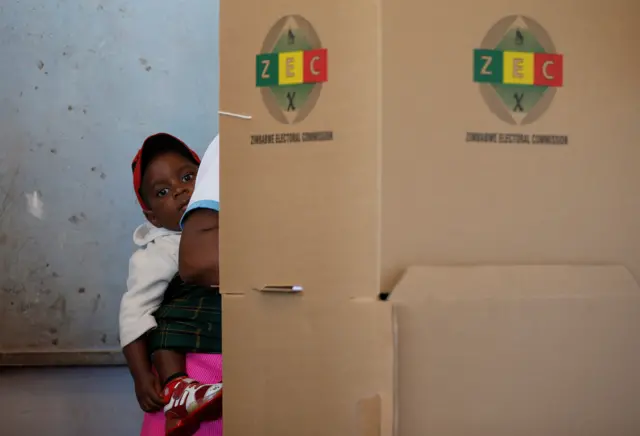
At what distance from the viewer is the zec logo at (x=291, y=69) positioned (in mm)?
735

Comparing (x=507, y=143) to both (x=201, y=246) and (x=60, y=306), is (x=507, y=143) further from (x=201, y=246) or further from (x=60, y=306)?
(x=60, y=306)

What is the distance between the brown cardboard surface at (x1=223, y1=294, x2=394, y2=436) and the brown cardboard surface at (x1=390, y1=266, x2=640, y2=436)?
30mm

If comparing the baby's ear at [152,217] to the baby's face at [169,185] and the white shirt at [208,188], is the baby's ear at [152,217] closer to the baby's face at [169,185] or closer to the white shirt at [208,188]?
the baby's face at [169,185]

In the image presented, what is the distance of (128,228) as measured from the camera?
149 centimetres

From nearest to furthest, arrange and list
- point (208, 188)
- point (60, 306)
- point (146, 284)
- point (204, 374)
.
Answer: point (208, 188), point (204, 374), point (146, 284), point (60, 306)

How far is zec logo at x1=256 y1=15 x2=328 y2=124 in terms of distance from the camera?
73cm

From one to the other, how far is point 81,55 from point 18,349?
0.74 meters

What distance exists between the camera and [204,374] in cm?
Answer: 105

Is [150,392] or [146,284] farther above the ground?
[146,284]

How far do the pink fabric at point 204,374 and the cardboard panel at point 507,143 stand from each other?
1.52 ft

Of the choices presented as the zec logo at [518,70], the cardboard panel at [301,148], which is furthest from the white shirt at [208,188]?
the zec logo at [518,70]

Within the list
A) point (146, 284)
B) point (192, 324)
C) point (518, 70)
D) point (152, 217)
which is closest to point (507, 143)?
point (518, 70)

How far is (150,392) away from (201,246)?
35 centimetres

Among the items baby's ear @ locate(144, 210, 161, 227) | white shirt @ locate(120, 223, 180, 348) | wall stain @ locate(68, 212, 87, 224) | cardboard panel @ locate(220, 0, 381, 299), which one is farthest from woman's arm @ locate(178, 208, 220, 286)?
wall stain @ locate(68, 212, 87, 224)
